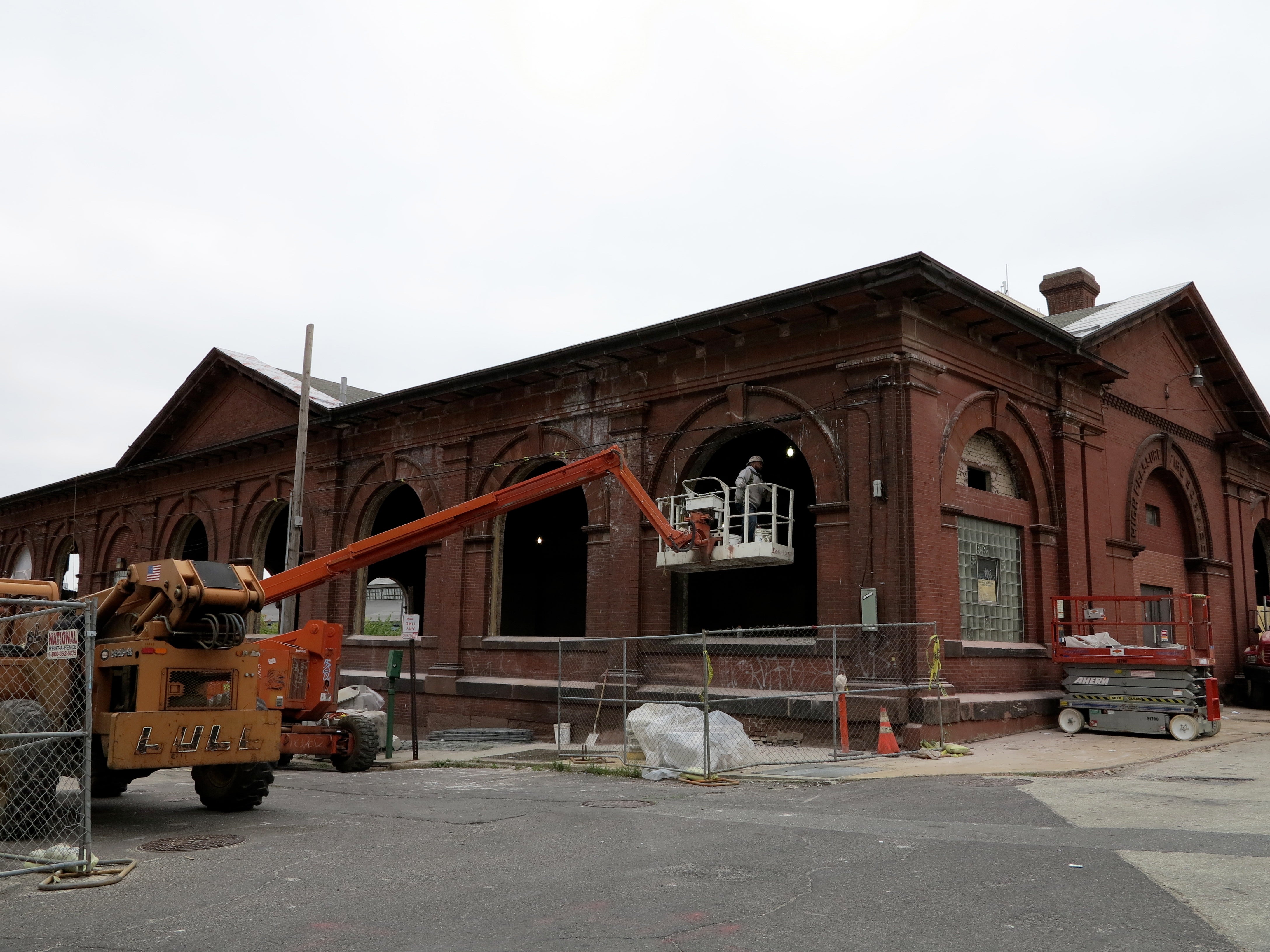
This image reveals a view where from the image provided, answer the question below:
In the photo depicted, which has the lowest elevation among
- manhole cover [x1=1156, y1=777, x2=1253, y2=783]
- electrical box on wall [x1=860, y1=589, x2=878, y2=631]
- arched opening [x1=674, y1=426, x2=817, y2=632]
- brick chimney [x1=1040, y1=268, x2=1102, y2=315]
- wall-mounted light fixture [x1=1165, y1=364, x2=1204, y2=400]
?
manhole cover [x1=1156, y1=777, x2=1253, y2=783]

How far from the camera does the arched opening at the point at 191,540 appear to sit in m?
32.7

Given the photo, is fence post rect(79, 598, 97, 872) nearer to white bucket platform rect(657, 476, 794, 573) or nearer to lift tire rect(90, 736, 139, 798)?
lift tire rect(90, 736, 139, 798)

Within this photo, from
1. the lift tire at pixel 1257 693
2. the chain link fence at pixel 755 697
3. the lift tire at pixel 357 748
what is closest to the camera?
the chain link fence at pixel 755 697

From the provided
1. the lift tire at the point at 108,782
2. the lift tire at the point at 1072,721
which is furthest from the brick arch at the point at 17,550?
the lift tire at the point at 1072,721

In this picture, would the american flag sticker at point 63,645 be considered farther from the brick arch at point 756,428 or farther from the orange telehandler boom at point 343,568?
the brick arch at point 756,428

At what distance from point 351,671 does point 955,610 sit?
14449 mm

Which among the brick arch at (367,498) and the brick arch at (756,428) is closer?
the brick arch at (756,428)

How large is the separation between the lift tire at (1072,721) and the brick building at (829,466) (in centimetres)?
47

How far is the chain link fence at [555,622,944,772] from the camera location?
14.8 metres

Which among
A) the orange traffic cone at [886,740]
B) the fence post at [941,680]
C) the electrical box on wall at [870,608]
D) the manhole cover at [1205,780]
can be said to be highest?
the electrical box on wall at [870,608]

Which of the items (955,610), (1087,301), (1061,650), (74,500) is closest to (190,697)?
(955,610)

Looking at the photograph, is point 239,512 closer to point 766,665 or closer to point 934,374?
point 766,665

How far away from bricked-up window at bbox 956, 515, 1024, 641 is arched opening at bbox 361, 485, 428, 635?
9.61m

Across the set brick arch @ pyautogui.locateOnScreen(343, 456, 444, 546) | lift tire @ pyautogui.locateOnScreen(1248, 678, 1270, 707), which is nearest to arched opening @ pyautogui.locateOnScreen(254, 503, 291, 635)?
brick arch @ pyautogui.locateOnScreen(343, 456, 444, 546)
